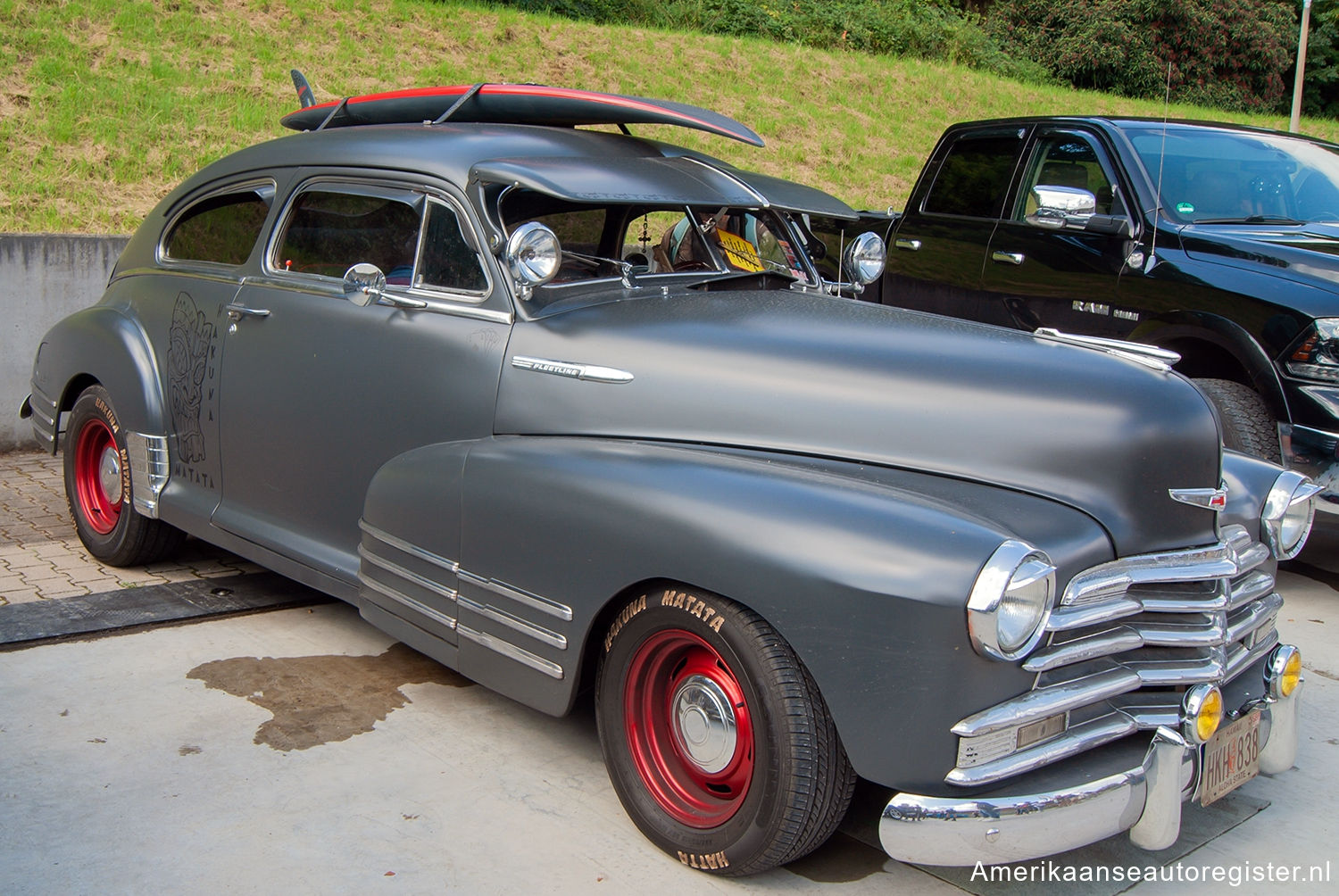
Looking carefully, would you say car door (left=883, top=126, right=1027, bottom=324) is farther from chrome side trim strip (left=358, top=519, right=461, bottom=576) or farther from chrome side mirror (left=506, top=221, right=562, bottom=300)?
chrome side trim strip (left=358, top=519, right=461, bottom=576)

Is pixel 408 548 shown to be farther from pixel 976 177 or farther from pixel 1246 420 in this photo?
pixel 976 177

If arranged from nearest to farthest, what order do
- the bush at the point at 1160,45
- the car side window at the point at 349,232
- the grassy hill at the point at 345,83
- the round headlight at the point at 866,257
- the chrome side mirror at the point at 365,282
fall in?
the chrome side mirror at the point at 365,282
the car side window at the point at 349,232
the round headlight at the point at 866,257
the grassy hill at the point at 345,83
the bush at the point at 1160,45

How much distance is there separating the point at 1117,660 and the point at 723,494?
98 cm

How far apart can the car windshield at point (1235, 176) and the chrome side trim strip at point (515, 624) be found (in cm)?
407

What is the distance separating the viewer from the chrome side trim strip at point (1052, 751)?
2.47m

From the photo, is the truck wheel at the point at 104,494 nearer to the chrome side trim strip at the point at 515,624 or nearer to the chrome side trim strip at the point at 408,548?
the chrome side trim strip at the point at 408,548

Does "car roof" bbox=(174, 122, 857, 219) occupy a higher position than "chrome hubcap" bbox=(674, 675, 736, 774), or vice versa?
"car roof" bbox=(174, 122, 857, 219)

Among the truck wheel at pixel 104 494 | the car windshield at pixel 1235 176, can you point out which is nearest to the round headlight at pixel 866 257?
the car windshield at pixel 1235 176

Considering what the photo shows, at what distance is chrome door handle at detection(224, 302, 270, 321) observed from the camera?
4.26m

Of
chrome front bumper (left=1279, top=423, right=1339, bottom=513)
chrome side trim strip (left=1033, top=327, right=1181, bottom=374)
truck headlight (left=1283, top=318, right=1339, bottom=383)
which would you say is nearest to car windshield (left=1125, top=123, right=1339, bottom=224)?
truck headlight (left=1283, top=318, right=1339, bottom=383)

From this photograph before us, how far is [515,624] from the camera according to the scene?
3264 millimetres

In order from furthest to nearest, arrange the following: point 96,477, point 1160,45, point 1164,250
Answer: point 1160,45 → point 1164,250 → point 96,477

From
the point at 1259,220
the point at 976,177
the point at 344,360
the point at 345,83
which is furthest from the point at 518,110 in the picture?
the point at 345,83

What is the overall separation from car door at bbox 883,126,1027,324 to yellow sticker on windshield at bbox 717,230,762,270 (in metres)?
2.76
